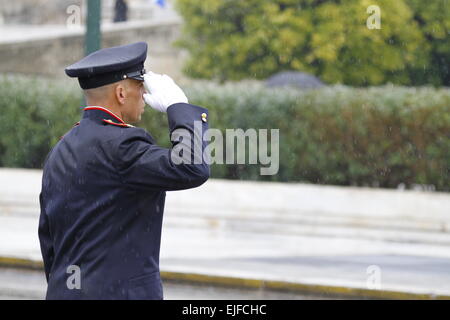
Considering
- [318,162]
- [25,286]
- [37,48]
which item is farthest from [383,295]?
[37,48]

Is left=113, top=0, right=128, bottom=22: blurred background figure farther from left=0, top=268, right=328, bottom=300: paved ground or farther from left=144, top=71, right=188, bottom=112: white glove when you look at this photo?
left=144, top=71, right=188, bottom=112: white glove

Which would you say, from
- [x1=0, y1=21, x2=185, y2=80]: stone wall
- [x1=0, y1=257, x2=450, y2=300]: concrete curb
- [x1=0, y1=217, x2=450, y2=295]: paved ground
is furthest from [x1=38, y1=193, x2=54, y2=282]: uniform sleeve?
[x1=0, y1=21, x2=185, y2=80]: stone wall

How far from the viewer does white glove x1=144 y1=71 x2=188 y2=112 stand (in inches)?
141

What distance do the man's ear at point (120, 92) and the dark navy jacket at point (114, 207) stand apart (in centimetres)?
13

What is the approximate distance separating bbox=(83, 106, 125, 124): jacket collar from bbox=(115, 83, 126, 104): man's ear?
0.06 meters

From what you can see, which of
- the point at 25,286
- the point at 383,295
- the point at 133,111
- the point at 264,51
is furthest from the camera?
the point at 264,51

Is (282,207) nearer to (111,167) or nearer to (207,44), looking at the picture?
(111,167)

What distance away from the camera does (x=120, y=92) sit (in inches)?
142

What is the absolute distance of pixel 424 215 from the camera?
1387cm

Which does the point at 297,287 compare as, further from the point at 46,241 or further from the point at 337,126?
the point at 337,126

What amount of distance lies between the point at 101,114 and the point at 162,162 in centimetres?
38

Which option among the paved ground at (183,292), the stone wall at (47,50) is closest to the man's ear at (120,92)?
the paved ground at (183,292)

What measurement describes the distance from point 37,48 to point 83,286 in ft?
88.3

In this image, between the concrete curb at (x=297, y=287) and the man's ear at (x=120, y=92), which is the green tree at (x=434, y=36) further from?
the man's ear at (x=120, y=92)
